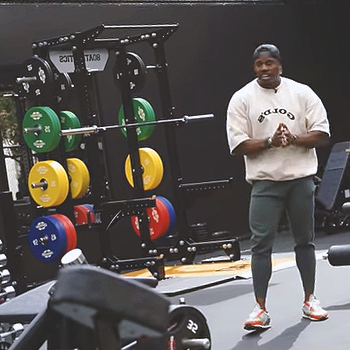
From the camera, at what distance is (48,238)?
20.9ft

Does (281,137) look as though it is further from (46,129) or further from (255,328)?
(46,129)

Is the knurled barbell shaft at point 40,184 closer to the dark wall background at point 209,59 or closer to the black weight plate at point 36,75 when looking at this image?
the black weight plate at point 36,75

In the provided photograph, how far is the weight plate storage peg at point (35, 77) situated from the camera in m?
6.43

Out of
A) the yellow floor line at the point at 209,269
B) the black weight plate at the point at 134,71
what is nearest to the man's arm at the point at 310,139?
the yellow floor line at the point at 209,269

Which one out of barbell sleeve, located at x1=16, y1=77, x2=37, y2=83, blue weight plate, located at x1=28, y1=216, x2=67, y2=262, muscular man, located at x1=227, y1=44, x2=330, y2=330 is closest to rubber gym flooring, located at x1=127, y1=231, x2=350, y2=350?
muscular man, located at x1=227, y1=44, x2=330, y2=330

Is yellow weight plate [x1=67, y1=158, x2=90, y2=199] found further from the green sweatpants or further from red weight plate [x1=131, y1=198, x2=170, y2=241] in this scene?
the green sweatpants

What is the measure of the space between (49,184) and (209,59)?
119 inches

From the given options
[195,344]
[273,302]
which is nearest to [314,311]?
[273,302]

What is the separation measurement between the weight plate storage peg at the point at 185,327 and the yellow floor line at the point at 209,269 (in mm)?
4100

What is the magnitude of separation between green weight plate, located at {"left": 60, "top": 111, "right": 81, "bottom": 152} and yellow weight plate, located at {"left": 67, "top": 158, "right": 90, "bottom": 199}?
0.44ft

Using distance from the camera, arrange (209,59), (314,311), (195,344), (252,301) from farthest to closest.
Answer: (209,59) → (252,301) → (314,311) → (195,344)

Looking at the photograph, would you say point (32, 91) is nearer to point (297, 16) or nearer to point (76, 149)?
point (76, 149)

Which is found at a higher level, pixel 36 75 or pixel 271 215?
pixel 36 75

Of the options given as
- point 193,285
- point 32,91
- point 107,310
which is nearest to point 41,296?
point 107,310
